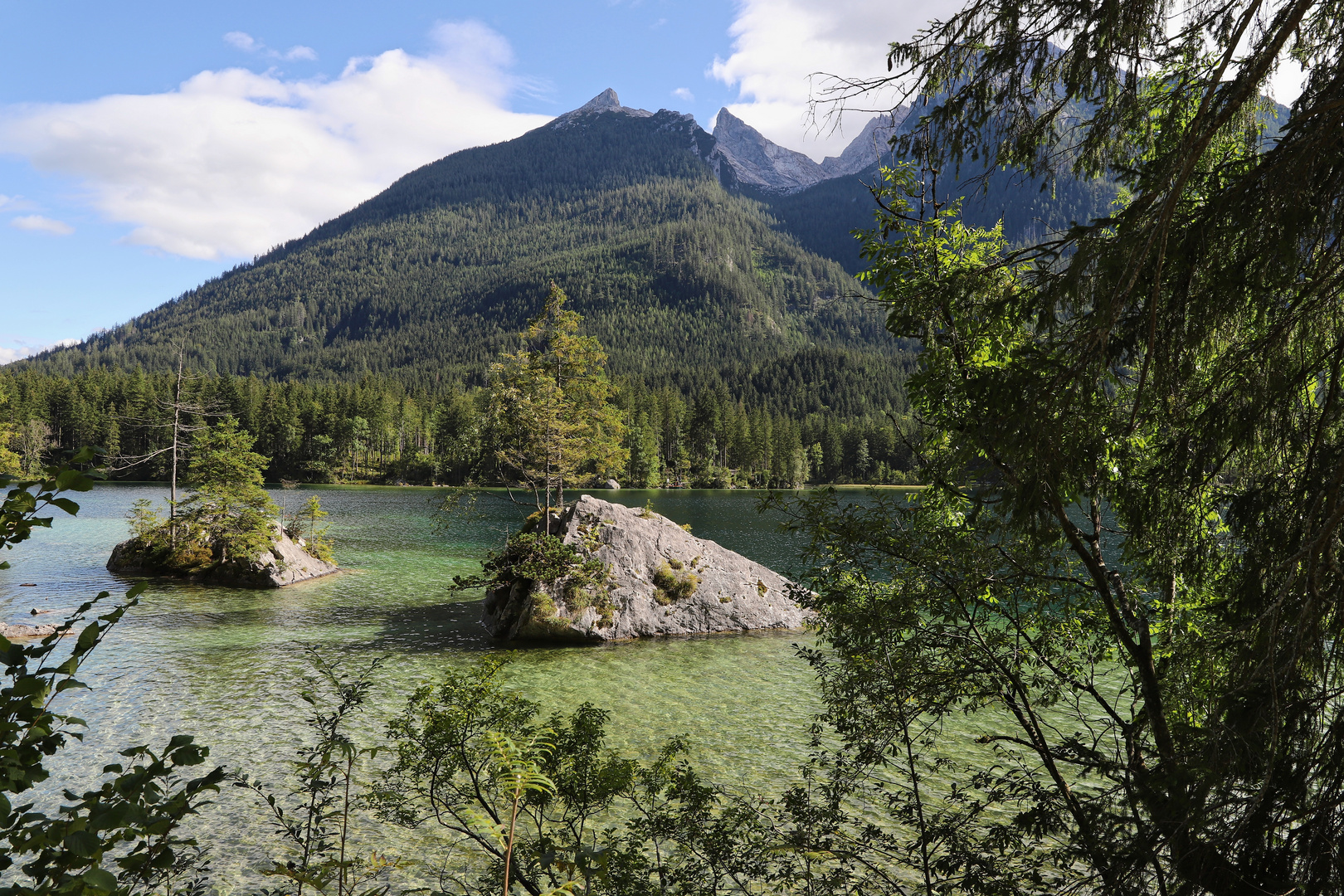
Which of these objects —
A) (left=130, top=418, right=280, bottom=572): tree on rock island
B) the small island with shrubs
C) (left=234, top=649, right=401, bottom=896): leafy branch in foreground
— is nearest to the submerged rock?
the small island with shrubs

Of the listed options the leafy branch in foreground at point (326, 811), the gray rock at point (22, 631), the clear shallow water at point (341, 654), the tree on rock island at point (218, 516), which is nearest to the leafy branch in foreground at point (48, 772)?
the leafy branch in foreground at point (326, 811)

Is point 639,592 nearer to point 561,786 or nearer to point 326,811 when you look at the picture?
point 326,811

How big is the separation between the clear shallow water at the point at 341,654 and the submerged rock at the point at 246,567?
2.49 ft

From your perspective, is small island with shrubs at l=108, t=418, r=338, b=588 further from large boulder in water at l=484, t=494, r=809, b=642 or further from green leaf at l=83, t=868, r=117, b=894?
green leaf at l=83, t=868, r=117, b=894

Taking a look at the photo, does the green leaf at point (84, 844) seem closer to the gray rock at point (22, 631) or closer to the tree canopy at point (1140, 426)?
the tree canopy at point (1140, 426)

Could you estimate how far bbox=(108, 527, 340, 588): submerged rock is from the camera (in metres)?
22.5

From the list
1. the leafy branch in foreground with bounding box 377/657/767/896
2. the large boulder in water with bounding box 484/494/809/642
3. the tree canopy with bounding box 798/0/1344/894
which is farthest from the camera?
the large boulder in water with bounding box 484/494/809/642

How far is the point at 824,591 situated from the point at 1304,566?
272cm

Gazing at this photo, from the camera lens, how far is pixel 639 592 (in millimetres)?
17688

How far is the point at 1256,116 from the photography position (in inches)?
162

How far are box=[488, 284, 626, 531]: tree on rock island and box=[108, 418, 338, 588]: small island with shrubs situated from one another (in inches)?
349

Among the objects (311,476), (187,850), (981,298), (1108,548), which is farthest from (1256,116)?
(311,476)

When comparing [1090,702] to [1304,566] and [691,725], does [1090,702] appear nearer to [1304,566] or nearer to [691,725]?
[691,725]

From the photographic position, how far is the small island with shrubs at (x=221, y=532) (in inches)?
886
